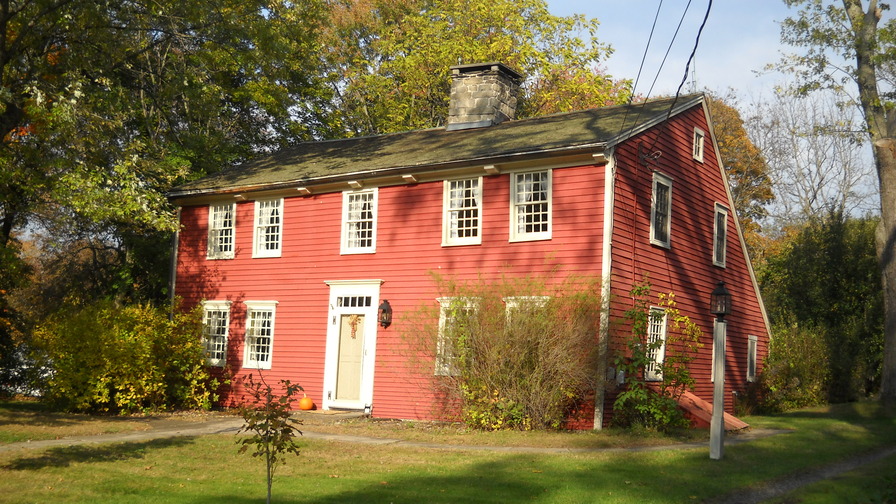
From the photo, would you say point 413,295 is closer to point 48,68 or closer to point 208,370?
point 208,370

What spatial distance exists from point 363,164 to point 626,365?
8513mm

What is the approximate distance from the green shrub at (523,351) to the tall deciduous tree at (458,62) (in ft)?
59.7

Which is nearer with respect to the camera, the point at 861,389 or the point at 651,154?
the point at 651,154

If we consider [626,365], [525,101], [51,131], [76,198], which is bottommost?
[626,365]

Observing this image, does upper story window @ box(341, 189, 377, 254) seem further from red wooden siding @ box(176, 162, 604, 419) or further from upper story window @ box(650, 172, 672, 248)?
upper story window @ box(650, 172, 672, 248)

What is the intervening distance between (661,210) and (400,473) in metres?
10.5

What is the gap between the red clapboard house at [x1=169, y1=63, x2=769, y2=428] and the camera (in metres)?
17.6

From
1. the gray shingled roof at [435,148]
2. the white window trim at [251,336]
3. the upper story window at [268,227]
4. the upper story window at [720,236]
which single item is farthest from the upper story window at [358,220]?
the upper story window at [720,236]

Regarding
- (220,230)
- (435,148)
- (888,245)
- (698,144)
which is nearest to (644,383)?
(698,144)

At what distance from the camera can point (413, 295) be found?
762 inches

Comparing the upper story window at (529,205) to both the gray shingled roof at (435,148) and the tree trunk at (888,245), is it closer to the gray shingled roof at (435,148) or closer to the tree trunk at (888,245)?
the gray shingled roof at (435,148)

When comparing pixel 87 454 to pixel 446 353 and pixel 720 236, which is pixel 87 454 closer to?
pixel 446 353

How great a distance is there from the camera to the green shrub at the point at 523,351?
52.3 ft

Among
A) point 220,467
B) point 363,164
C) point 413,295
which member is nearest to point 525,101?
point 363,164
